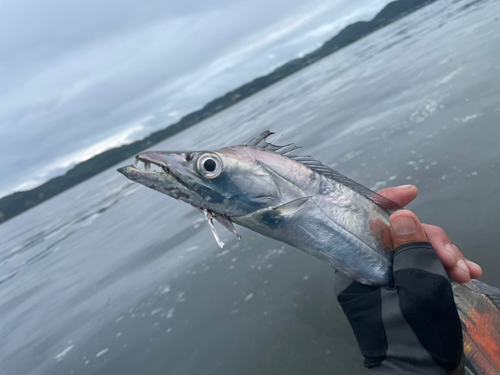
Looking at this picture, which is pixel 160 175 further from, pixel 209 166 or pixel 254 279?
pixel 254 279

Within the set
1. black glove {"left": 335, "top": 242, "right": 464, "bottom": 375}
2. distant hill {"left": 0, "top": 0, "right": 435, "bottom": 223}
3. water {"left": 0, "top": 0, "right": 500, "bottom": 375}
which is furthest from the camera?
distant hill {"left": 0, "top": 0, "right": 435, "bottom": 223}

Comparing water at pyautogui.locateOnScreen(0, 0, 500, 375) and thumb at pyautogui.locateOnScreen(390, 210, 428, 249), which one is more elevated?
thumb at pyautogui.locateOnScreen(390, 210, 428, 249)

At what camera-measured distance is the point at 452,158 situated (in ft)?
19.0

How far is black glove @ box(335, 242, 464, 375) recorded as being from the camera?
161cm

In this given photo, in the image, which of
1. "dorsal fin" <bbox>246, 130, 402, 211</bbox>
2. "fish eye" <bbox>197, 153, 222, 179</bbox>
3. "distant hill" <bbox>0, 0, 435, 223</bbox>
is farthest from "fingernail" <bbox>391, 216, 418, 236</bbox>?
"distant hill" <bbox>0, 0, 435, 223</bbox>

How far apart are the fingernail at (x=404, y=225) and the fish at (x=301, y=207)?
0.30 feet

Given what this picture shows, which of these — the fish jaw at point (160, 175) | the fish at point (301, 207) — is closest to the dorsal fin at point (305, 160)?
the fish at point (301, 207)

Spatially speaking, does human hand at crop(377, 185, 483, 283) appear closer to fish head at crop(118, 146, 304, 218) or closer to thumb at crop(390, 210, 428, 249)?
thumb at crop(390, 210, 428, 249)

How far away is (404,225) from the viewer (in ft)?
5.92

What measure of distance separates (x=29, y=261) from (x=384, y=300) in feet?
59.3

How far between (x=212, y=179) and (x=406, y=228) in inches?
48.4

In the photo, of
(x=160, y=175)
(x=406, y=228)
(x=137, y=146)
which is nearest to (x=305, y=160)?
(x=406, y=228)

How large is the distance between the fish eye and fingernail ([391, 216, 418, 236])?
1.14 m

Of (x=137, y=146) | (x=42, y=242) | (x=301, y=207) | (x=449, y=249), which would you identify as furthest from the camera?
(x=137, y=146)
